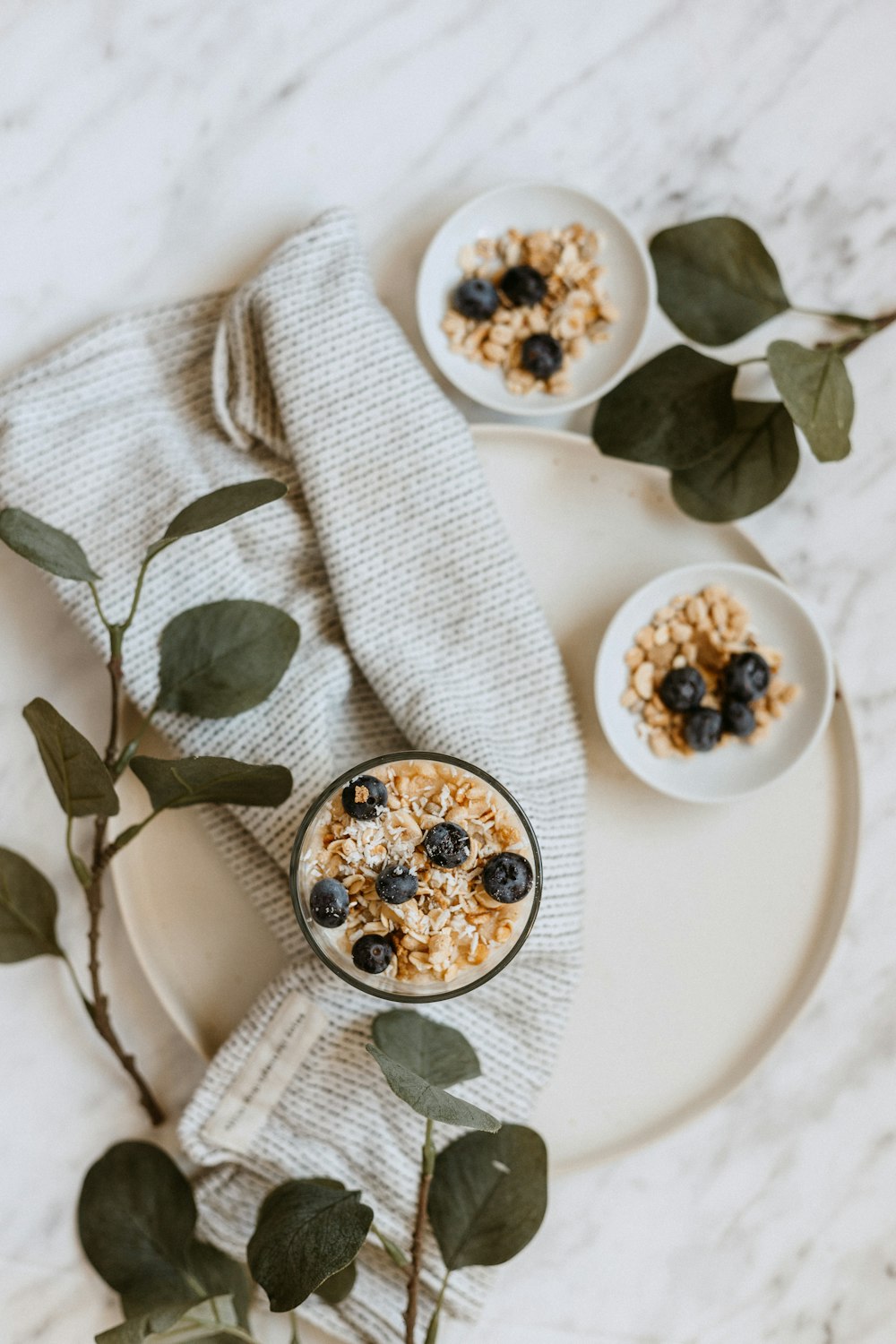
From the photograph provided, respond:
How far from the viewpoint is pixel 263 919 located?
35.5 inches

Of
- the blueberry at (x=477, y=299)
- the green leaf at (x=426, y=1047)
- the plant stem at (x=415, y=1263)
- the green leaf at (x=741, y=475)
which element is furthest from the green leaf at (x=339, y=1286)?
the blueberry at (x=477, y=299)

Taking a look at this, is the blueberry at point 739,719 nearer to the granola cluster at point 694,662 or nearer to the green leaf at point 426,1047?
the granola cluster at point 694,662

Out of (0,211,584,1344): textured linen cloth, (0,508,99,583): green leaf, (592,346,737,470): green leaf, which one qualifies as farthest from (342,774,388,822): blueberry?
(592,346,737,470): green leaf

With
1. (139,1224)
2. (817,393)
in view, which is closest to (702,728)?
(817,393)

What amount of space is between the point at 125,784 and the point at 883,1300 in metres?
0.78

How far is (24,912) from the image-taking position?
0.86 meters

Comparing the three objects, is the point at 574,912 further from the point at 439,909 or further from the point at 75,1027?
the point at 75,1027

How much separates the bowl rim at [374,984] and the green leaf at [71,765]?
0.13 metres

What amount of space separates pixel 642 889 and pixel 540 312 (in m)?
0.47

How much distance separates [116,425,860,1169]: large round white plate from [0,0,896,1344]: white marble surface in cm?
7

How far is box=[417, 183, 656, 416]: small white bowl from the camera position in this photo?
2.99 feet

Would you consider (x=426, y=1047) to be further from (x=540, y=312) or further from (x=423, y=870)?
(x=540, y=312)

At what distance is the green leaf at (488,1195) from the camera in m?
0.79

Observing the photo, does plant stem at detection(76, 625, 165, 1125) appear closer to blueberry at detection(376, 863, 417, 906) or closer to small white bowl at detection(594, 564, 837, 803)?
blueberry at detection(376, 863, 417, 906)
